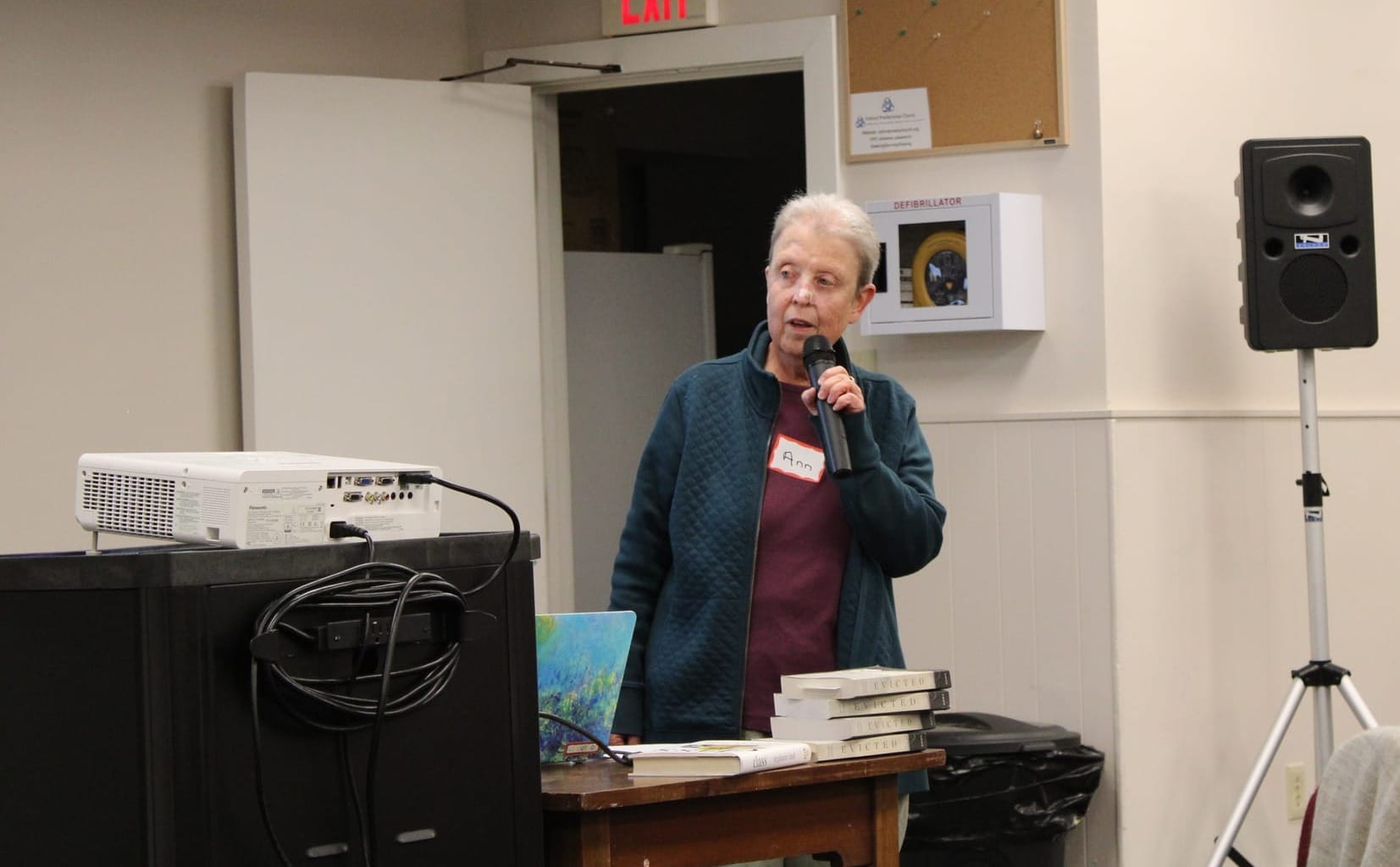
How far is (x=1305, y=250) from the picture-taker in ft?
12.1

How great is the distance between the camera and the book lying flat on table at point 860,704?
1.92m

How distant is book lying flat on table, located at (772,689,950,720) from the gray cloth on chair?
0.43m

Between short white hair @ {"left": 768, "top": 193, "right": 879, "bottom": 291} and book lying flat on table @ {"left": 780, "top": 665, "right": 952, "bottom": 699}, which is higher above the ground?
short white hair @ {"left": 768, "top": 193, "right": 879, "bottom": 291}

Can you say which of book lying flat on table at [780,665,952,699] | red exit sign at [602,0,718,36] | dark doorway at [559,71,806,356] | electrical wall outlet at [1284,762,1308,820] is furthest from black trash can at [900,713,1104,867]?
dark doorway at [559,71,806,356]

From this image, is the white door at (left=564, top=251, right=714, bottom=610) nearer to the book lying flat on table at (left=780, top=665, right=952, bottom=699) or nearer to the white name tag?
the white name tag

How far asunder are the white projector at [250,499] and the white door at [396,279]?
7.61 ft

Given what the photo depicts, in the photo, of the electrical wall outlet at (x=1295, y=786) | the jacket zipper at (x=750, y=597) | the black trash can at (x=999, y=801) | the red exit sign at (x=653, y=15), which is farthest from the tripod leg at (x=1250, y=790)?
the red exit sign at (x=653, y=15)

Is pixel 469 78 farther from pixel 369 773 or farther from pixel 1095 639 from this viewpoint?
pixel 369 773

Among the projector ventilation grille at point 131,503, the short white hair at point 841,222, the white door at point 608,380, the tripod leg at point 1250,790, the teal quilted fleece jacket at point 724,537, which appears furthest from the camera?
the white door at point 608,380

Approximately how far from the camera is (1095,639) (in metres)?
3.67

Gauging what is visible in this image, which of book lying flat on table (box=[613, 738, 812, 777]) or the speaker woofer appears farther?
the speaker woofer

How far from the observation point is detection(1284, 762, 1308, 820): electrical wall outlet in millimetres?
4051

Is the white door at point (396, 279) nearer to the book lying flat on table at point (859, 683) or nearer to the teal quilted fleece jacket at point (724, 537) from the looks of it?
the teal quilted fleece jacket at point (724, 537)

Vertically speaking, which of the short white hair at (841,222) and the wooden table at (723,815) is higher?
the short white hair at (841,222)
